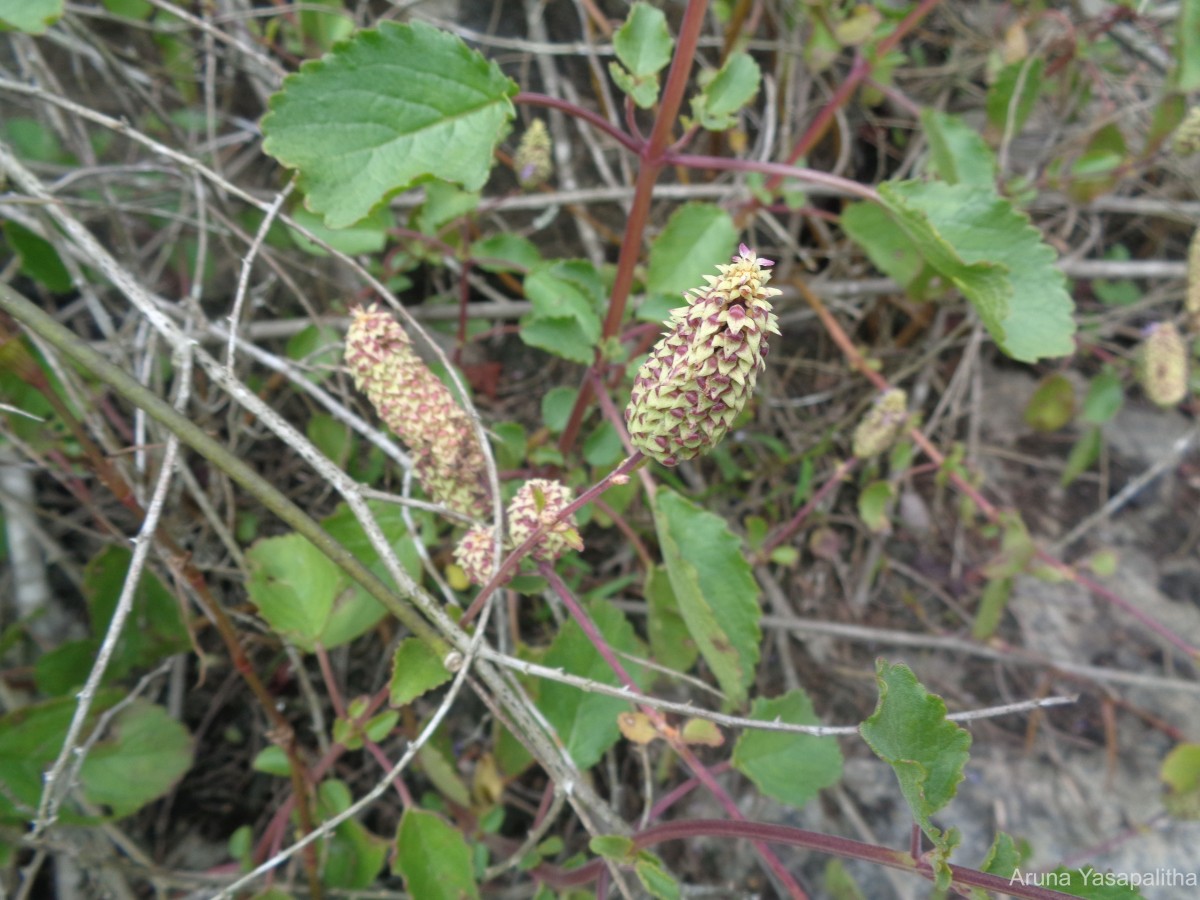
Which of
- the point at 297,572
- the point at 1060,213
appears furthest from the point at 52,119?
the point at 1060,213

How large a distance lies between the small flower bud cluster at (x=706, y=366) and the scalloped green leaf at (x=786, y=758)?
2.36 feet

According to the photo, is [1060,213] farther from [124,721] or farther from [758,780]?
[124,721]

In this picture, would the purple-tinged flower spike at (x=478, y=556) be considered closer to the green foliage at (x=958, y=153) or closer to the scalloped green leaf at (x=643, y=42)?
the scalloped green leaf at (x=643, y=42)

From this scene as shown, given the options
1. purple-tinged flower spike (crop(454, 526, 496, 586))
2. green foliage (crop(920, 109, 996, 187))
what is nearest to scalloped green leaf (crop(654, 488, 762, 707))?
purple-tinged flower spike (crop(454, 526, 496, 586))

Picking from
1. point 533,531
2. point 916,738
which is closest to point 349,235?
point 533,531

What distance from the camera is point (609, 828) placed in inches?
54.7

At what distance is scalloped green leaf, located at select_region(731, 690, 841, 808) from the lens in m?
1.44

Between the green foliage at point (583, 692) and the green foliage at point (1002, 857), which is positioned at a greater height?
the green foliage at point (1002, 857)

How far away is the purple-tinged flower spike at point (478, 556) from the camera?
1.28 metres

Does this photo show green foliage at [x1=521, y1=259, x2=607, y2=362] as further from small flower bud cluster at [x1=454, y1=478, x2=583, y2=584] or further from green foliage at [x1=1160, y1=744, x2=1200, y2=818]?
green foliage at [x1=1160, y1=744, x2=1200, y2=818]

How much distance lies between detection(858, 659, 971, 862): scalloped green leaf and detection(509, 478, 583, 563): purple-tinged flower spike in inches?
17.7

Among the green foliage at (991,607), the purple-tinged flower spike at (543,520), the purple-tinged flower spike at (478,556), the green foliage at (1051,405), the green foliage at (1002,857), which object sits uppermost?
A: the purple-tinged flower spike at (543,520)

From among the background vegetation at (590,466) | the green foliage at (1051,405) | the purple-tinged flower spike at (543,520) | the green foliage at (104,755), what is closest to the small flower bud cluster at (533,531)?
the purple-tinged flower spike at (543,520)

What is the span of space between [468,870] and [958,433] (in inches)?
78.2
